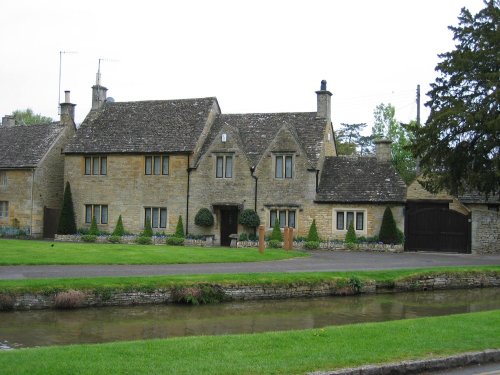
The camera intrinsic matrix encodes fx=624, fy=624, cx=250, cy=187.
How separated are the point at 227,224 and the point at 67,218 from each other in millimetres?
11525

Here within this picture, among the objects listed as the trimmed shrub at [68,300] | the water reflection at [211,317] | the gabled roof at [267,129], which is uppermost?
the gabled roof at [267,129]

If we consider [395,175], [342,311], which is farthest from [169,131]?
[342,311]

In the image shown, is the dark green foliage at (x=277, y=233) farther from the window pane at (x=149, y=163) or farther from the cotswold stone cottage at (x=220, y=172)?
the window pane at (x=149, y=163)

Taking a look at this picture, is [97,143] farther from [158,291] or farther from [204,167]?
[158,291]

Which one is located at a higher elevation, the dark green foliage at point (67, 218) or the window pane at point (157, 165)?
the window pane at point (157, 165)

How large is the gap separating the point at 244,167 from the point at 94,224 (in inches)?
458

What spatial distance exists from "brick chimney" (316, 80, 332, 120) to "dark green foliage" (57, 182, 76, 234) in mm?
18730

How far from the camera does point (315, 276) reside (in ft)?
77.4

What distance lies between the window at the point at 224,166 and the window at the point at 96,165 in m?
8.57

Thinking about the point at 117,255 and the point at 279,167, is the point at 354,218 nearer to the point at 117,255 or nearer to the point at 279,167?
the point at 279,167

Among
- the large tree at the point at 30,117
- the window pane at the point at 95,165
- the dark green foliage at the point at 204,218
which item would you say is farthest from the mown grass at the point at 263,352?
the large tree at the point at 30,117

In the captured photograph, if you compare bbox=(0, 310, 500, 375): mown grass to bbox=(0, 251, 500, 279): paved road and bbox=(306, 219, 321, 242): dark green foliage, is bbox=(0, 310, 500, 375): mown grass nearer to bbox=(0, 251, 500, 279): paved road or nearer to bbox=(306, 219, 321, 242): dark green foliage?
bbox=(0, 251, 500, 279): paved road

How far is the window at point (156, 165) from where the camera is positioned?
143 feet

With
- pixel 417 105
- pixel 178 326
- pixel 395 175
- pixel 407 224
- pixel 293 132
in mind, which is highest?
pixel 417 105
